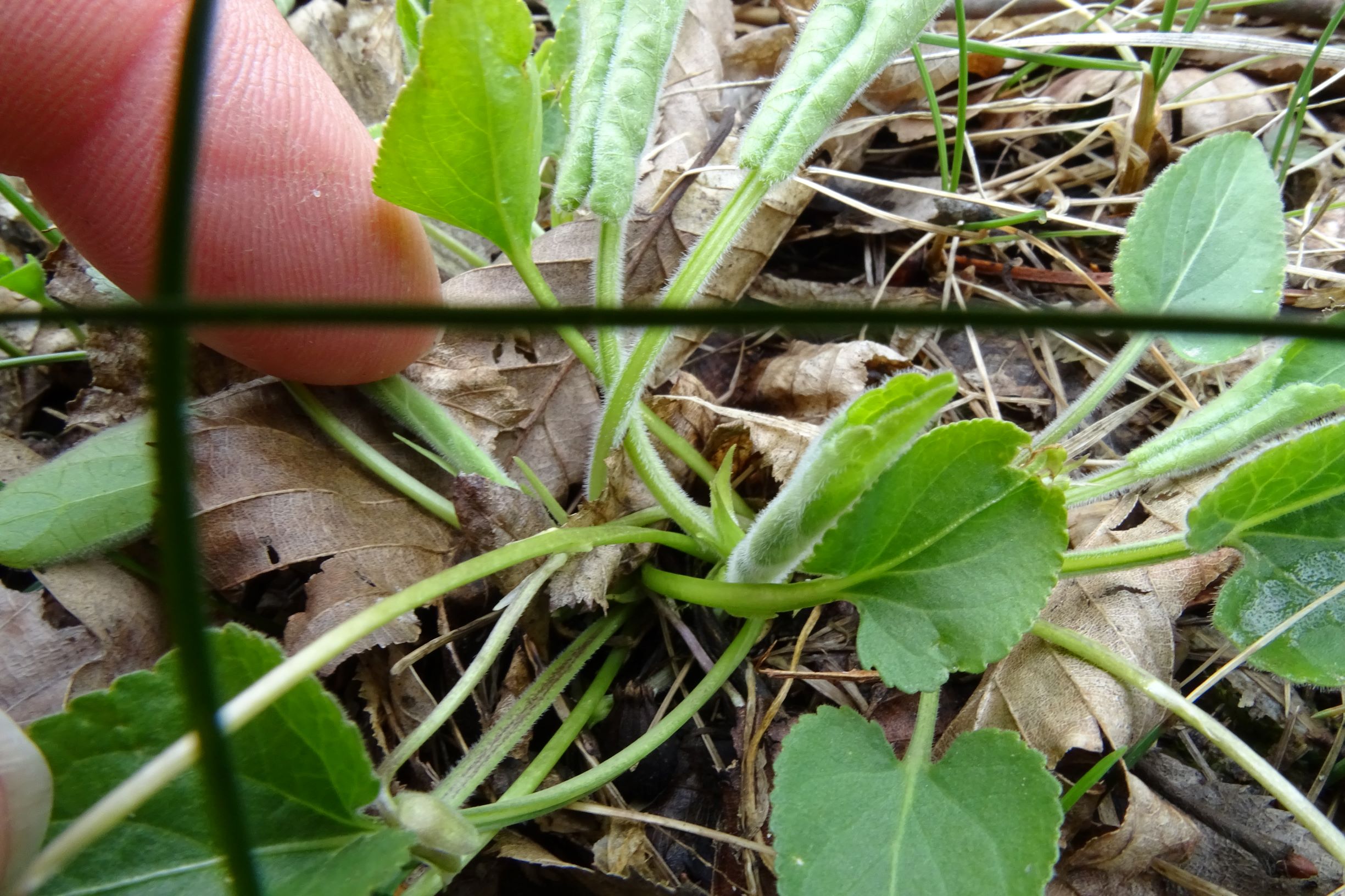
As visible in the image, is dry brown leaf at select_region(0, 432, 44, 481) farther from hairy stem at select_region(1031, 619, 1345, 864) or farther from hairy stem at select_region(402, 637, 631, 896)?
hairy stem at select_region(1031, 619, 1345, 864)

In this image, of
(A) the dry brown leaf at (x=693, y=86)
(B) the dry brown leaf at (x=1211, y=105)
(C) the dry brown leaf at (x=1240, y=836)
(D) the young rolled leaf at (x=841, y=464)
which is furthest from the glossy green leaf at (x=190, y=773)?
(B) the dry brown leaf at (x=1211, y=105)

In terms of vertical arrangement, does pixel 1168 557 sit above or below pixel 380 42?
below

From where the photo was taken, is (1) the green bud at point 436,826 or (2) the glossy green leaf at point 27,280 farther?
(2) the glossy green leaf at point 27,280

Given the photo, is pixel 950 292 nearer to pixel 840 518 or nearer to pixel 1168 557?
pixel 1168 557

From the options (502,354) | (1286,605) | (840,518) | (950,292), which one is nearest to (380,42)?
(502,354)

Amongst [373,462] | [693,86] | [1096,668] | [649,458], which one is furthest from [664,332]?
[693,86]

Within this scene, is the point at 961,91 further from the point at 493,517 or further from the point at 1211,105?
the point at 493,517

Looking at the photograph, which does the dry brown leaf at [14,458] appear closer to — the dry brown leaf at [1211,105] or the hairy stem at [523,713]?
the hairy stem at [523,713]
